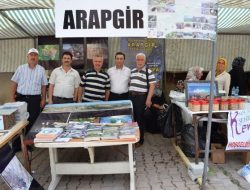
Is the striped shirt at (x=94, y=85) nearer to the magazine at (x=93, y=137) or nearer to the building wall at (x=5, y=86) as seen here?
the magazine at (x=93, y=137)

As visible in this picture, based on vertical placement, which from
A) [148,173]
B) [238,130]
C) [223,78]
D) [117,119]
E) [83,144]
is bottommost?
[148,173]

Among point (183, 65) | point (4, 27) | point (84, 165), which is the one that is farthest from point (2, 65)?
point (84, 165)

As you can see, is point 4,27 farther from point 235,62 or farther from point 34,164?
point 235,62

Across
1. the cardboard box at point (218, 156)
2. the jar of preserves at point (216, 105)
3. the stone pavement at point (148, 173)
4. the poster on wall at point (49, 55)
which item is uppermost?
the poster on wall at point (49, 55)

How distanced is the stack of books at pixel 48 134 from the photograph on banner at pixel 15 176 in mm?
359

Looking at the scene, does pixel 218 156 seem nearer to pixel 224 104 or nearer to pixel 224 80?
pixel 224 104

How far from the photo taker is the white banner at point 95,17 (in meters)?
3.39

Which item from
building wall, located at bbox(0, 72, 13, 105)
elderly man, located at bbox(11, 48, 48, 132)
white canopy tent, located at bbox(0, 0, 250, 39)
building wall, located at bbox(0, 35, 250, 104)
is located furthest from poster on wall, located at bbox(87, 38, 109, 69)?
building wall, located at bbox(0, 72, 13, 105)

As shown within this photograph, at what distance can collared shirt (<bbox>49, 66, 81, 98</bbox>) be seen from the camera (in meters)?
5.80

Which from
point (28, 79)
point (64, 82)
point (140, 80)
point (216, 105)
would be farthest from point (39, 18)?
point (216, 105)

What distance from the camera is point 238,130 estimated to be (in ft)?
16.0

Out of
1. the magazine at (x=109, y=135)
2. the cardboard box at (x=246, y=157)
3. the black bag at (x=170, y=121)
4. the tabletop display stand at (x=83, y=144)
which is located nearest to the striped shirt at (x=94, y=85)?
the tabletop display stand at (x=83, y=144)

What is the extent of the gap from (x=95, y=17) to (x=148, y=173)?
246 centimetres

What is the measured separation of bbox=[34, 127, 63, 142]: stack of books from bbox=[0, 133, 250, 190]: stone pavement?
861 mm
